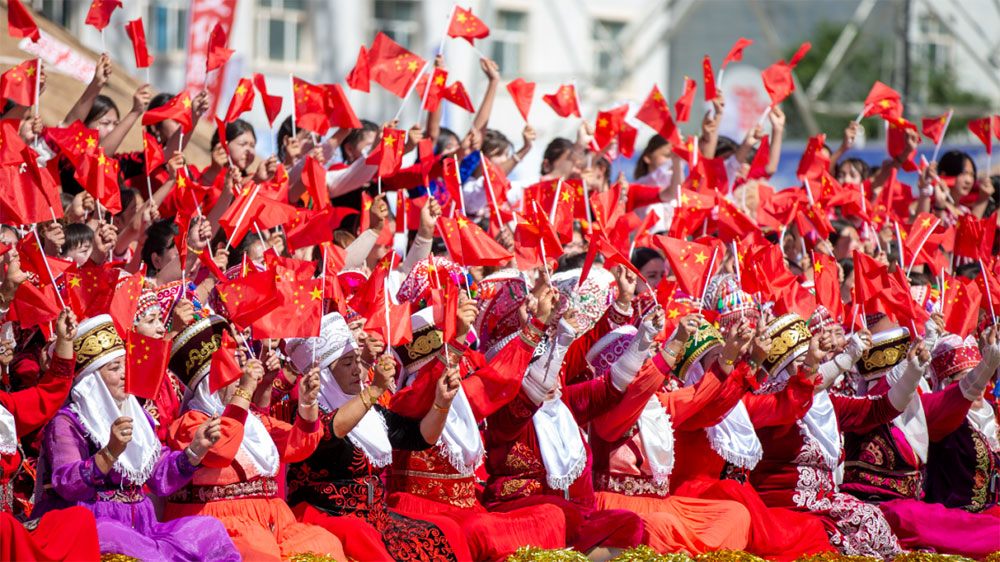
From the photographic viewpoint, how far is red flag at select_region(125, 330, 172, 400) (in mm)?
4820

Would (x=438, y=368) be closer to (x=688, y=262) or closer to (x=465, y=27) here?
(x=688, y=262)

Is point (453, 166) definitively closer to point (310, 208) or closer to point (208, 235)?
point (310, 208)

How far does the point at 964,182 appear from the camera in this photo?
30.7 ft

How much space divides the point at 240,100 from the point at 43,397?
8.32 ft

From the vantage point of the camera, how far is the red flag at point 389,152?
23.0 feet

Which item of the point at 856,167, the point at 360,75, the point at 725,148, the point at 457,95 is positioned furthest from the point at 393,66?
the point at 856,167

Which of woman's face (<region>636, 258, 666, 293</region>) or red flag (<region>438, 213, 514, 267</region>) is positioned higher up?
red flag (<region>438, 213, 514, 267</region>)

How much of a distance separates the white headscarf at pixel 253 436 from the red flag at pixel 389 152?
2.08 metres

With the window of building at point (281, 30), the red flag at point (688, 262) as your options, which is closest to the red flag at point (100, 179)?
the red flag at point (688, 262)

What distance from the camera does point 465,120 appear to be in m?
16.3

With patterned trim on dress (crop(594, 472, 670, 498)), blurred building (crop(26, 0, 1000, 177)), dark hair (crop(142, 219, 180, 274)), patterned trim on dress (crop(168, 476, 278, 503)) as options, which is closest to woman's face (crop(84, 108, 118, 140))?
dark hair (crop(142, 219, 180, 274))

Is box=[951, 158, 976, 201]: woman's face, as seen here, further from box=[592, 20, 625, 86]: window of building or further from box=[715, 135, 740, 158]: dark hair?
box=[592, 20, 625, 86]: window of building

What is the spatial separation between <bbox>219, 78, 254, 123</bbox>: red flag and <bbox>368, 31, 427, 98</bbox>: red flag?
2.41 ft

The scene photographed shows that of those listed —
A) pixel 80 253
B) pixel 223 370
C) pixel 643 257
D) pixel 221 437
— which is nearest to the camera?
pixel 221 437
